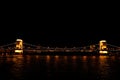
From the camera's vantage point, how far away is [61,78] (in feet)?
44.0

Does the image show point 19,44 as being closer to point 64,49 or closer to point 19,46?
point 19,46

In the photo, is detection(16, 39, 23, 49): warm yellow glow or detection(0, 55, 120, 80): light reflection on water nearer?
detection(0, 55, 120, 80): light reflection on water

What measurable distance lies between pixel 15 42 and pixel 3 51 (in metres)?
5.48

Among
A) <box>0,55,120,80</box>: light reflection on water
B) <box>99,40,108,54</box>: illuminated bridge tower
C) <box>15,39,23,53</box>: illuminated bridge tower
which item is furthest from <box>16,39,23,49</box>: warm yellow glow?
<box>0,55,120,80</box>: light reflection on water

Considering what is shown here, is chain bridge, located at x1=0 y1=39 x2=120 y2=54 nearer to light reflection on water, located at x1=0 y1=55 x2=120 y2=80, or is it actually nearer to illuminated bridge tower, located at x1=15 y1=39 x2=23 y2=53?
illuminated bridge tower, located at x1=15 y1=39 x2=23 y2=53

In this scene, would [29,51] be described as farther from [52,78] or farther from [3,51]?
[52,78]

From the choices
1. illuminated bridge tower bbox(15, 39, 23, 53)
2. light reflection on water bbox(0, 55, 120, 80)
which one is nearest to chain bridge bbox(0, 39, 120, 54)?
illuminated bridge tower bbox(15, 39, 23, 53)

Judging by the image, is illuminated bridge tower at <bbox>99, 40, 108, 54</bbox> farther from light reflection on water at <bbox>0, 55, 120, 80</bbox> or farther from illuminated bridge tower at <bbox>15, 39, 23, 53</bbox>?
light reflection on water at <bbox>0, 55, 120, 80</bbox>

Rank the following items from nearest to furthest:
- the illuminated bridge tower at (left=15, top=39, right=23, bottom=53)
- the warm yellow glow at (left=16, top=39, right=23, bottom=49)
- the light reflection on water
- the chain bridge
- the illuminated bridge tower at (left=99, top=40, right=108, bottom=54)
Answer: the light reflection on water, the illuminated bridge tower at (left=99, top=40, right=108, bottom=54), the chain bridge, the illuminated bridge tower at (left=15, top=39, right=23, bottom=53), the warm yellow glow at (left=16, top=39, right=23, bottom=49)

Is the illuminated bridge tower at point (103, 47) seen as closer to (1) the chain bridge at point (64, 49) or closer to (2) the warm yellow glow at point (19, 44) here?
(1) the chain bridge at point (64, 49)

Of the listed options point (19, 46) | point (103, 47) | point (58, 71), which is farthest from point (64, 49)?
point (58, 71)

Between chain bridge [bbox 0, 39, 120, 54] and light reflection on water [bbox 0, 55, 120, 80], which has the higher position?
chain bridge [bbox 0, 39, 120, 54]

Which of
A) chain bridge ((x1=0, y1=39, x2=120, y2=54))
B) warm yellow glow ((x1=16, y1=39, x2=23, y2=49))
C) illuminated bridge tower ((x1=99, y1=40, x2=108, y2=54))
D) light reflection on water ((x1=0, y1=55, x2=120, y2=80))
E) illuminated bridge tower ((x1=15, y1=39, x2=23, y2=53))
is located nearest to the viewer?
light reflection on water ((x1=0, y1=55, x2=120, y2=80))

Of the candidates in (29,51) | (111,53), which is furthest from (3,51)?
(111,53)
